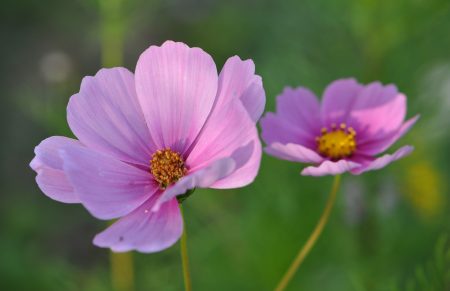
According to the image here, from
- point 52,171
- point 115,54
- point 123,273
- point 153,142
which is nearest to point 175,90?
point 153,142

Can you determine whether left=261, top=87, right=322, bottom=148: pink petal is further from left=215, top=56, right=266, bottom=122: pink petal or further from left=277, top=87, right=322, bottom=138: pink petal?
left=215, top=56, right=266, bottom=122: pink petal

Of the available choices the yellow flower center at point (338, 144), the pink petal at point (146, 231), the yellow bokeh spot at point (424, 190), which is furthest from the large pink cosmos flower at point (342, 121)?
the yellow bokeh spot at point (424, 190)

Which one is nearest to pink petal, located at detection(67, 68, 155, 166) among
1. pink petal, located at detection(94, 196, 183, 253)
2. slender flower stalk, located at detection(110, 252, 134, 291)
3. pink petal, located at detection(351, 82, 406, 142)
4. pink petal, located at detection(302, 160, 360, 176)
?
pink petal, located at detection(94, 196, 183, 253)

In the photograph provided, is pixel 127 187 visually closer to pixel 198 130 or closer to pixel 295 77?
pixel 198 130

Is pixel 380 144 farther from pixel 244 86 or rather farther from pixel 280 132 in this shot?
pixel 244 86

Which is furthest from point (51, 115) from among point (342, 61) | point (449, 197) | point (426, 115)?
point (449, 197)

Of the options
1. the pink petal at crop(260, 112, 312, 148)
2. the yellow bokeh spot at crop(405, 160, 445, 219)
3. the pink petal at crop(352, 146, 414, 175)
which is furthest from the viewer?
the yellow bokeh spot at crop(405, 160, 445, 219)

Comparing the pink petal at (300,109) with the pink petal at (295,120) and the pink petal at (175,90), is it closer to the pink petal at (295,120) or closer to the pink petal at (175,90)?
the pink petal at (295,120)
